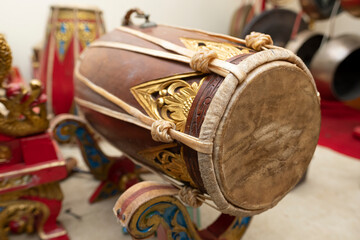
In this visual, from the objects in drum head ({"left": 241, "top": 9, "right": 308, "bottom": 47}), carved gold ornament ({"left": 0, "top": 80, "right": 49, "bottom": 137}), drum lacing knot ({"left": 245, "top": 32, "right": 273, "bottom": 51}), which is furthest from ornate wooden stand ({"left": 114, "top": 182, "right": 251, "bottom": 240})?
drum head ({"left": 241, "top": 9, "right": 308, "bottom": 47})

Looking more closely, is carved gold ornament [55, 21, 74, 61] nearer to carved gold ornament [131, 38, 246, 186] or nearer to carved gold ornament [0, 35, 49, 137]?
carved gold ornament [0, 35, 49, 137]

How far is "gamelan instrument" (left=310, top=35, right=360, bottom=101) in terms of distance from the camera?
2.73 m

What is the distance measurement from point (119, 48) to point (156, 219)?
688 mm

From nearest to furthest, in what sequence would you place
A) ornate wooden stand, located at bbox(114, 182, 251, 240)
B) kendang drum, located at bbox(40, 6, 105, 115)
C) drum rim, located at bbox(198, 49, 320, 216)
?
1. drum rim, located at bbox(198, 49, 320, 216)
2. ornate wooden stand, located at bbox(114, 182, 251, 240)
3. kendang drum, located at bbox(40, 6, 105, 115)

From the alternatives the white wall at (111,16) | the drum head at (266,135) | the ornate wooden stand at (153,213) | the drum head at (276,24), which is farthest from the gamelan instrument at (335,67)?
the ornate wooden stand at (153,213)

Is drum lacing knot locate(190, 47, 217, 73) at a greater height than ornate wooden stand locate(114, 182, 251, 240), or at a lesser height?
greater

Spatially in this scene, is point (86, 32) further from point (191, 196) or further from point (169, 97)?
point (191, 196)

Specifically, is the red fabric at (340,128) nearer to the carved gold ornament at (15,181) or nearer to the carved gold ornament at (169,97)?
the carved gold ornament at (169,97)

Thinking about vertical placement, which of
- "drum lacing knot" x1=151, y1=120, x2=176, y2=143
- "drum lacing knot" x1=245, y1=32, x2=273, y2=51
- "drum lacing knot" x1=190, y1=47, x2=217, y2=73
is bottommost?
"drum lacing knot" x1=151, y1=120, x2=176, y2=143

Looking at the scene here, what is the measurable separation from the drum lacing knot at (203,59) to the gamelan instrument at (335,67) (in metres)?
2.16

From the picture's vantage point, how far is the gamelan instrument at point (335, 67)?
2.73 meters

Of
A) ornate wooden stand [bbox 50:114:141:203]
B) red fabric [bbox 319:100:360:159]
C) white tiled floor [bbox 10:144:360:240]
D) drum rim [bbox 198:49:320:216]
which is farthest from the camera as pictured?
red fabric [bbox 319:100:360:159]

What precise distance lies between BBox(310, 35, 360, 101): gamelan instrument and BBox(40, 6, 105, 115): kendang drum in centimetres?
187

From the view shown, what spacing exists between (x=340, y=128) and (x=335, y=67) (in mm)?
548
